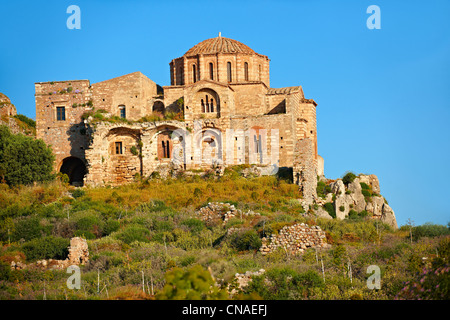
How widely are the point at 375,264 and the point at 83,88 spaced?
26.7m

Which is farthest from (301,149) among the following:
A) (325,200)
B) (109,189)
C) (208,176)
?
(109,189)

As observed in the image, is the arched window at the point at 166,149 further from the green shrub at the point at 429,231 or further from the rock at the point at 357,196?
the green shrub at the point at 429,231

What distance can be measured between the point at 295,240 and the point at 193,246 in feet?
14.9

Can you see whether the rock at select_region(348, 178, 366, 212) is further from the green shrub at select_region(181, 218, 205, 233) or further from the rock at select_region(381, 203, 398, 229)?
the green shrub at select_region(181, 218, 205, 233)

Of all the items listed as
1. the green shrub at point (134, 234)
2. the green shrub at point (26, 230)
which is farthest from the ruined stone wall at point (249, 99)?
the green shrub at point (26, 230)

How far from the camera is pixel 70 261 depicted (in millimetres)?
23328

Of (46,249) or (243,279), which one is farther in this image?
(46,249)

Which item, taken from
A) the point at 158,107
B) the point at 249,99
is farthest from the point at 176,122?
the point at 249,99

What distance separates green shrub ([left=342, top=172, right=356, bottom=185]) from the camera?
35250 millimetres

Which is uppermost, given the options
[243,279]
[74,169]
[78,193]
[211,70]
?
[211,70]

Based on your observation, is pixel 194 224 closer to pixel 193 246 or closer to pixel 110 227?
pixel 193 246

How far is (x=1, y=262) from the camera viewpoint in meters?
21.7

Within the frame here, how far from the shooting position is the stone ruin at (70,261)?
74.6ft

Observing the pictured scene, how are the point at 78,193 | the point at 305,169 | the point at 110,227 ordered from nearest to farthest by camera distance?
the point at 110,227 → the point at 305,169 → the point at 78,193
